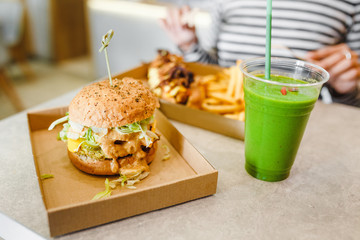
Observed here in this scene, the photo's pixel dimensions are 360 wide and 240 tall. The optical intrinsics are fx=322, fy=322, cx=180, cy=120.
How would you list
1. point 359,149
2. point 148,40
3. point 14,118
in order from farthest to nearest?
point 148,40 → point 14,118 → point 359,149

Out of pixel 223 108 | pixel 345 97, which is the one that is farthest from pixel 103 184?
pixel 345 97

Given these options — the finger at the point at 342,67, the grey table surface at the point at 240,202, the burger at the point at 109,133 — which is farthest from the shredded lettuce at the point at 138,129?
the finger at the point at 342,67

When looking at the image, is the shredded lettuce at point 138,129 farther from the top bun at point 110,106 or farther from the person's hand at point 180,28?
the person's hand at point 180,28

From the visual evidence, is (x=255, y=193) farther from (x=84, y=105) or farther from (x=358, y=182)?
(x=84, y=105)

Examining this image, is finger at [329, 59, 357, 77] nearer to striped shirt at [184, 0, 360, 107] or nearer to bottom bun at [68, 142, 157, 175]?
striped shirt at [184, 0, 360, 107]

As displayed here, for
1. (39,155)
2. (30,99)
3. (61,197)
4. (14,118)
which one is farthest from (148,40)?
(61,197)

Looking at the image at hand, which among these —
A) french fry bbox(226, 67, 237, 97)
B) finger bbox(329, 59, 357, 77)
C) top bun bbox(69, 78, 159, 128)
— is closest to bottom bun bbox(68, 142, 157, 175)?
top bun bbox(69, 78, 159, 128)
